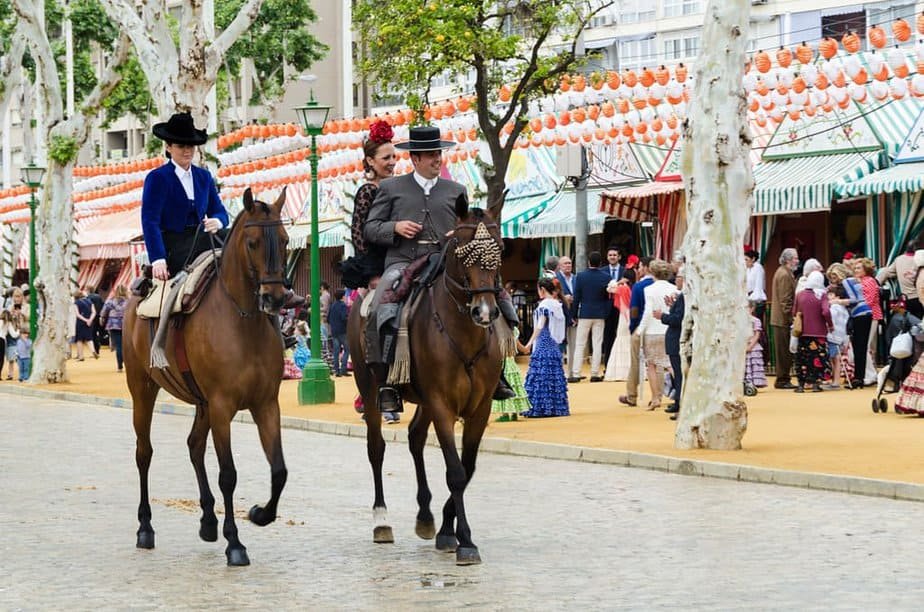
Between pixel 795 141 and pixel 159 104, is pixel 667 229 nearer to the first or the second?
pixel 795 141

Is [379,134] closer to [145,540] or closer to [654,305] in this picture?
[145,540]

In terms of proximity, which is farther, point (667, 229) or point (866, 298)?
point (667, 229)

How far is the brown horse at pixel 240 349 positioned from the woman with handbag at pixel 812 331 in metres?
15.1

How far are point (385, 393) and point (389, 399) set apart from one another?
6 centimetres

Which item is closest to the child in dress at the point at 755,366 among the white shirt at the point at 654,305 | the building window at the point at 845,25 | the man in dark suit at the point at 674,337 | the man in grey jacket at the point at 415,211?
the white shirt at the point at 654,305

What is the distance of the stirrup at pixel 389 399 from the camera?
1036cm

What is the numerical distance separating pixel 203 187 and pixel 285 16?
50.1m

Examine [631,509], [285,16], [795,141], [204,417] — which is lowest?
[631,509]

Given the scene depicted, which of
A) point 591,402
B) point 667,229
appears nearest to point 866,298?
point 591,402

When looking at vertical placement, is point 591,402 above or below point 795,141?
below

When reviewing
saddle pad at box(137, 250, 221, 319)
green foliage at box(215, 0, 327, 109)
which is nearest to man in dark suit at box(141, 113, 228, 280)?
saddle pad at box(137, 250, 221, 319)

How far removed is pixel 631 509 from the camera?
12.3 meters

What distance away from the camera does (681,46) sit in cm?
5644

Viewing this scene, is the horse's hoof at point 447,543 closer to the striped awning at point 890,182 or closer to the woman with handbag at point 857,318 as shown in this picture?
the woman with handbag at point 857,318
